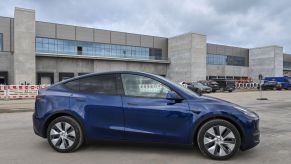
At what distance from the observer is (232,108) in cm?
486

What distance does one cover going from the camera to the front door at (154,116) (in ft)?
15.9

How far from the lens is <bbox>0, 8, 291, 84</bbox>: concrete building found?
42.6 meters

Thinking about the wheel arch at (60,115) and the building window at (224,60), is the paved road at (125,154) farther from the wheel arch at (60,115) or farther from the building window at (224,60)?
the building window at (224,60)

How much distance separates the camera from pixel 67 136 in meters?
5.23

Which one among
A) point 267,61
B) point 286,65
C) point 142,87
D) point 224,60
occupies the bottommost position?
point 142,87

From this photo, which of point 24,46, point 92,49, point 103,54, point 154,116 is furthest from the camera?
point 103,54

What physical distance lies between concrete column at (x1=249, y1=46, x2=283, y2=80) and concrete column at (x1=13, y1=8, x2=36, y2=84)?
58007mm

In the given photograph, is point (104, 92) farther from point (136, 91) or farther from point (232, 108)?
point (232, 108)

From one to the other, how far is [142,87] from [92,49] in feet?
168

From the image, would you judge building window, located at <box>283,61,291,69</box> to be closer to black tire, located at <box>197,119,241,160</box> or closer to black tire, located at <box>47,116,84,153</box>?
black tire, located at <box>197,119,241,160</box>

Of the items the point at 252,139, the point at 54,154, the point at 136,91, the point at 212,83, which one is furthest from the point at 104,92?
the point at 212,83

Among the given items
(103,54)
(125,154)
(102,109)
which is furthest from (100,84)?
(103,54)

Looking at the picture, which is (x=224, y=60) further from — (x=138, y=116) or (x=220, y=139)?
(x=138, y=116)

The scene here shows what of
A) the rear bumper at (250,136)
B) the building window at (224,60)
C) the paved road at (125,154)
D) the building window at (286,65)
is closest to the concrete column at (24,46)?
the paved road at (125,154)
